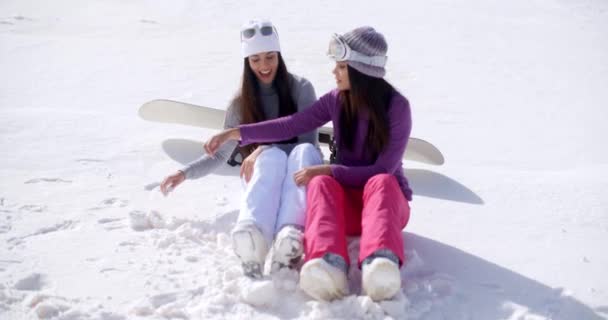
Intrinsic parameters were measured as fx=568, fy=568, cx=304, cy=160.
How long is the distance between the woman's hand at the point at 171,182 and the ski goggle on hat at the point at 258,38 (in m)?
0.81

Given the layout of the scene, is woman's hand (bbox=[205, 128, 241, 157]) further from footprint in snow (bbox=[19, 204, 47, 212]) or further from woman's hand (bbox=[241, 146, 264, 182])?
footprint in snow (bbox=[19, 204, 47, 212])

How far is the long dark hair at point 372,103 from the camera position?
8.38 feet

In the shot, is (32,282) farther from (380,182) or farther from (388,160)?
(388,160)

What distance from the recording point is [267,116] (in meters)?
3.25

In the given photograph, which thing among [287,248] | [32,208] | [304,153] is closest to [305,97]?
[304,153]

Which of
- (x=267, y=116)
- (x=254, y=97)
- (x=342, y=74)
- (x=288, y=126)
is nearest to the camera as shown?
(x=342, y=74)

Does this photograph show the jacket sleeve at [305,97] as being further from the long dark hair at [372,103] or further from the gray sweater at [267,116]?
the long dark hair at [372,103]

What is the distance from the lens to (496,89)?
19.9ft

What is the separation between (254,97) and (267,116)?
0.51ft

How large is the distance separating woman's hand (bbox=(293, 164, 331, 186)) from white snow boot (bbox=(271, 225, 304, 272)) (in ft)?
0.87

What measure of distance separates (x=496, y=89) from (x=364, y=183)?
403 cm

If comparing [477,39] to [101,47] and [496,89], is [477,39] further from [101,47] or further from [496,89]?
[101,47]

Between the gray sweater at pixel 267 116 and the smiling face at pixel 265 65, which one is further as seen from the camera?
the smiling face at pixel 265 65

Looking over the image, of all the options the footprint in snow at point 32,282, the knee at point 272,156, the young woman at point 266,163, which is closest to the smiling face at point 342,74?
the young woman at point 266,163
